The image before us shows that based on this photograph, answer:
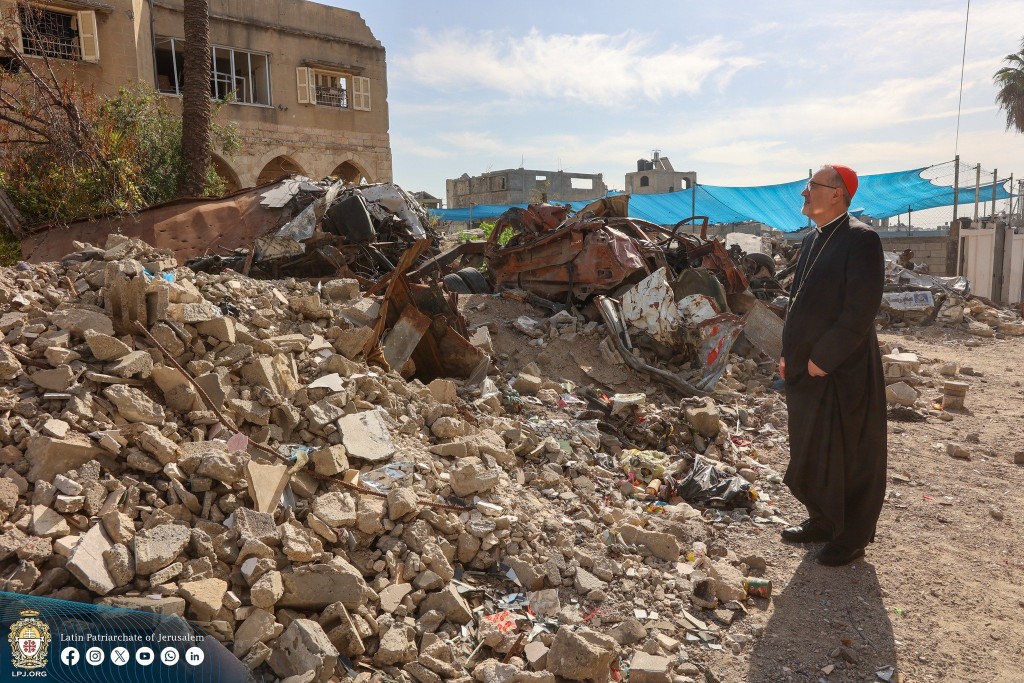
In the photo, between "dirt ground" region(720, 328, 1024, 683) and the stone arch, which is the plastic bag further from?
the stone arch

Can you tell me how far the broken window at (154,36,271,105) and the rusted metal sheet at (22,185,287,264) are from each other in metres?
10.5

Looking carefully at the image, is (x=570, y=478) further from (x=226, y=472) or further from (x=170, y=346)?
(x=170, y=346)

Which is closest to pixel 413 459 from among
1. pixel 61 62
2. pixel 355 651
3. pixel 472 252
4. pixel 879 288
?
pixel 355 651

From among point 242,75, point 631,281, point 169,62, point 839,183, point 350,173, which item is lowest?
point 631,281

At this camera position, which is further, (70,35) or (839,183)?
(70,35)

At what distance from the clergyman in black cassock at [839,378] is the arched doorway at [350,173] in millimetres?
18800

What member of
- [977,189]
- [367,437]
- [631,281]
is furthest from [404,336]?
[977,189]

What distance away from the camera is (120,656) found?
2244mm

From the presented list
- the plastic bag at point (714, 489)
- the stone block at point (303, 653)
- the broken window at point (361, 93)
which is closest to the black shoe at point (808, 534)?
the plastic bag at point (714, 489)

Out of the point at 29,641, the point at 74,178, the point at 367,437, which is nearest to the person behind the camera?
the point at 29,641

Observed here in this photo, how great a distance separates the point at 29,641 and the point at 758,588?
3048 millimetres

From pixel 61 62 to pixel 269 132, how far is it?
16.3 ft

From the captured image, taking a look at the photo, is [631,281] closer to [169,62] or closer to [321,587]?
[321,587]

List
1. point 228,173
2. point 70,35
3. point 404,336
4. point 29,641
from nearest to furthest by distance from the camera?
point 29,641, point 404,336, point 70,35, point 228,173
